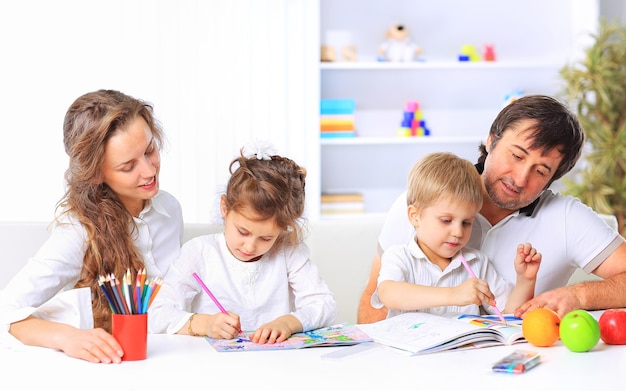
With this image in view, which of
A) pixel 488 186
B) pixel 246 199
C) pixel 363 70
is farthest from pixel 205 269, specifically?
pixel 363 70

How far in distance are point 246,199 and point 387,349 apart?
20.5 inches

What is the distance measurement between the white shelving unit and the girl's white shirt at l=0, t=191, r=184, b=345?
301cm

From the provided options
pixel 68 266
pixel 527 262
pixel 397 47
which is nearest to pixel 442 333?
pixel 527 262

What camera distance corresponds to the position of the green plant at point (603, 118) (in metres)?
4.76

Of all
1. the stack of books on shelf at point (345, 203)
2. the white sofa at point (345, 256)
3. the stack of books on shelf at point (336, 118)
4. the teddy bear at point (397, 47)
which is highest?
the teddy bear at point (397, 47)

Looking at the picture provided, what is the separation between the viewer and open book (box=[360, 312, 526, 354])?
1.63m

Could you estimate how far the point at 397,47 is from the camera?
5.10 m

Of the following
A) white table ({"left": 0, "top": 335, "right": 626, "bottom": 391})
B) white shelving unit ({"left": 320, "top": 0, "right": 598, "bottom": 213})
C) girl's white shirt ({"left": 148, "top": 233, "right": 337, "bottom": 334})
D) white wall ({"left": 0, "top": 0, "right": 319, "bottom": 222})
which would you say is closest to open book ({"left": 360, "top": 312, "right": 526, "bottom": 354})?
white table ({"left": 0, "top": 335, "right": 626, "bottom": 391})

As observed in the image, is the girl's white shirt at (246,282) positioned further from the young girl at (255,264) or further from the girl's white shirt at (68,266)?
the girl's white shirt at (68,266)

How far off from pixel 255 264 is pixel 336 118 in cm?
301

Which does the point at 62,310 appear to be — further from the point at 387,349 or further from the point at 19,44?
the point at 19,44

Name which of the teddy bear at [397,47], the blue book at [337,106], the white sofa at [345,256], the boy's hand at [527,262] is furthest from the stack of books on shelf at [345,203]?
the boy's hand at [527,262]

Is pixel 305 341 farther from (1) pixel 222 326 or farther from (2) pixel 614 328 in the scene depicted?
(2) pixel 614 328

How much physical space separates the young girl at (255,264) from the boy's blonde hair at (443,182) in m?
0.29
